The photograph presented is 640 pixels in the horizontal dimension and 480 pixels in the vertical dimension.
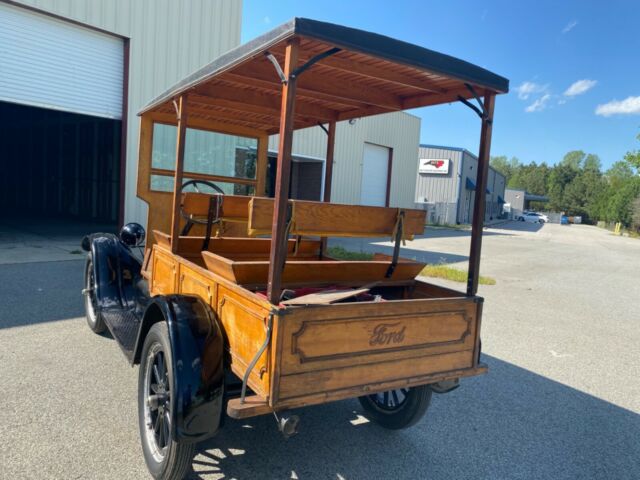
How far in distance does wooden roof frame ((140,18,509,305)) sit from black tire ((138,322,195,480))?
796 millimetres

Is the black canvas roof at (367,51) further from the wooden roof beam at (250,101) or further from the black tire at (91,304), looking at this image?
the black tire at (91,304)

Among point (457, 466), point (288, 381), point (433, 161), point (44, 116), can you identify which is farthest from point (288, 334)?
point (433, 161)

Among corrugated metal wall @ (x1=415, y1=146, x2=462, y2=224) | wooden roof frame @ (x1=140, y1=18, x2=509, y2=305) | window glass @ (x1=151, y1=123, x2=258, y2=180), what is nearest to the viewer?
wooden roof frame @ (x1=140, y1=18, x2=509, y2=305)

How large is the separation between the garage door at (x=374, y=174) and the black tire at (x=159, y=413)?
56.5 ft

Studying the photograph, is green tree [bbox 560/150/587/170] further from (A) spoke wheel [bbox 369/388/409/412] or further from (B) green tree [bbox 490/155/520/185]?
(A) spoke wheel [bbox 369/388/409/412]

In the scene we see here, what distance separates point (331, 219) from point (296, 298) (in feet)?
1.55

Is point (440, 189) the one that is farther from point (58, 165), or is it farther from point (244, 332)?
point (244, 332)

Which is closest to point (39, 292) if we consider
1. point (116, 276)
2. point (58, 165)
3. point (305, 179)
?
point (116, 276)

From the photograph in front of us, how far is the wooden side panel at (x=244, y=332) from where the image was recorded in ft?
7.00

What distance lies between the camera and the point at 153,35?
33.8ft

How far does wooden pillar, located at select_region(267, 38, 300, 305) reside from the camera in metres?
→ 2.08

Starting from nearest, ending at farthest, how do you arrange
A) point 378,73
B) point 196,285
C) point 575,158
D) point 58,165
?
point 378,73 → point 196,285 → point 58,165 → point 575,158

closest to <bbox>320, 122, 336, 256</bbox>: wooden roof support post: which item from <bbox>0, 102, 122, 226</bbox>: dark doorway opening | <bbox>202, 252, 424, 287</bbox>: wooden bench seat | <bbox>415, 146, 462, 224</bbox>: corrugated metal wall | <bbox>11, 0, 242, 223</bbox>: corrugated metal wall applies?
<bbox>202, 252, 424, 287</bbox>: wooden bench seat

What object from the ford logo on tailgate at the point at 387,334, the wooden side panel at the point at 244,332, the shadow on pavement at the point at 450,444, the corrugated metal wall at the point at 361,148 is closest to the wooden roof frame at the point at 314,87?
the wooden side panel at the point at 244,332
